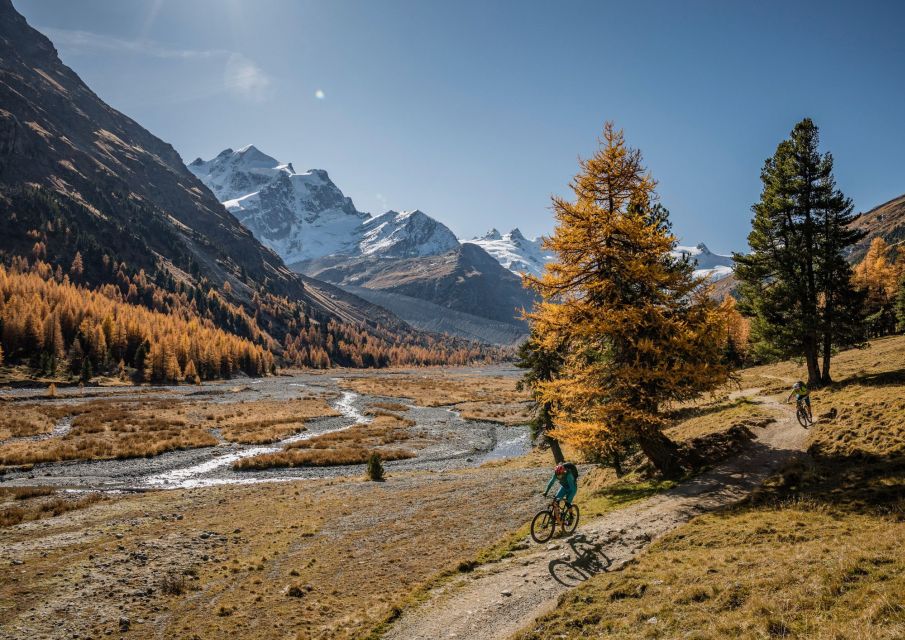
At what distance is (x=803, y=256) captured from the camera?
93.8 ft

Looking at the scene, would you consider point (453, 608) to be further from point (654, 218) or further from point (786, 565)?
point (654, 218)

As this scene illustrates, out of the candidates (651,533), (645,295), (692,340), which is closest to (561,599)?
(651,533)

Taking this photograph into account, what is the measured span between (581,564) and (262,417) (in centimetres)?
6611

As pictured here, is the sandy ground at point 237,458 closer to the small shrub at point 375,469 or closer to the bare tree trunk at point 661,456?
the small shrub at point 375,469

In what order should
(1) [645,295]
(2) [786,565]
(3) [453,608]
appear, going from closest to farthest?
1. (2) [786,565]
2. (3) [453,608]
3. (1) [645,295]

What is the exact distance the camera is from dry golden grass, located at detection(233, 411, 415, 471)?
44062 mm

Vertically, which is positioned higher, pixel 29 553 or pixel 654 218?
pixel 654 218

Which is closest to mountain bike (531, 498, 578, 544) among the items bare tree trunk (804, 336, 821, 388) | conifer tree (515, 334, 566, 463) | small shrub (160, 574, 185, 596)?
small shrub (160, 574, 185, 596)

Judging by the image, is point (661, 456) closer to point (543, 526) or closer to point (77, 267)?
point (543, 526)

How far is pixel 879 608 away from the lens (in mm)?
7762

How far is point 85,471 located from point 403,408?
5674 centimetres

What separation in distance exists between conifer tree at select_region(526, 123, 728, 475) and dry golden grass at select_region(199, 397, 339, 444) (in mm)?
45672

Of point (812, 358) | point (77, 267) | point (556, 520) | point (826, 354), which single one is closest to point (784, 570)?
point (556, 520)

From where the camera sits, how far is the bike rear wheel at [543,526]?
17000 millimetres
